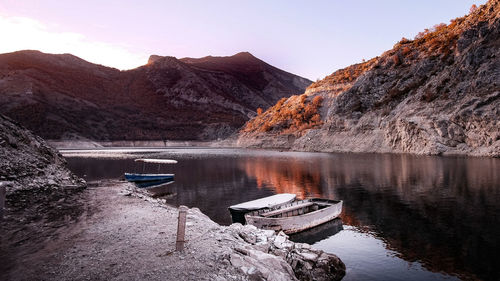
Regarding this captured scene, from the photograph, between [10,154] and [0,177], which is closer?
[0,177]

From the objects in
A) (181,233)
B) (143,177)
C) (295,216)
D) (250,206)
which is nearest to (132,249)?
(181,233)

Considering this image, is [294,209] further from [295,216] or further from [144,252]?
[144,252]

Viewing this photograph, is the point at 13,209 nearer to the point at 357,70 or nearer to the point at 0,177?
the point at 0,177

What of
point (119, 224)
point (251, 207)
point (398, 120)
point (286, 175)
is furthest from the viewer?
point (398, 120)

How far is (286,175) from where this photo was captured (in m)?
54.9

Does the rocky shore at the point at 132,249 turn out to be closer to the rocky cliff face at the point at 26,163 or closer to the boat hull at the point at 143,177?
the rocky cliff face at the point at 26,163

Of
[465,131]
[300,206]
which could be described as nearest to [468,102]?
[465,131]

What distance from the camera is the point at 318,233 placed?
2295cm

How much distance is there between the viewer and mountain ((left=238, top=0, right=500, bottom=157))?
77500mm

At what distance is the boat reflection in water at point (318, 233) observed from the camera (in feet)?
71.0

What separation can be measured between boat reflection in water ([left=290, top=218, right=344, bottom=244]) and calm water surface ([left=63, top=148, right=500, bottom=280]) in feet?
0.24

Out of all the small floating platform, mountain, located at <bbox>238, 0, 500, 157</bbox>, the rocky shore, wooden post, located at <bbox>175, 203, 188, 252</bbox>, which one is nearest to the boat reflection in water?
the small floating platform

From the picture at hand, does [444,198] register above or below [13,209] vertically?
below

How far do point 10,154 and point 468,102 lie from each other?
8821 cm
